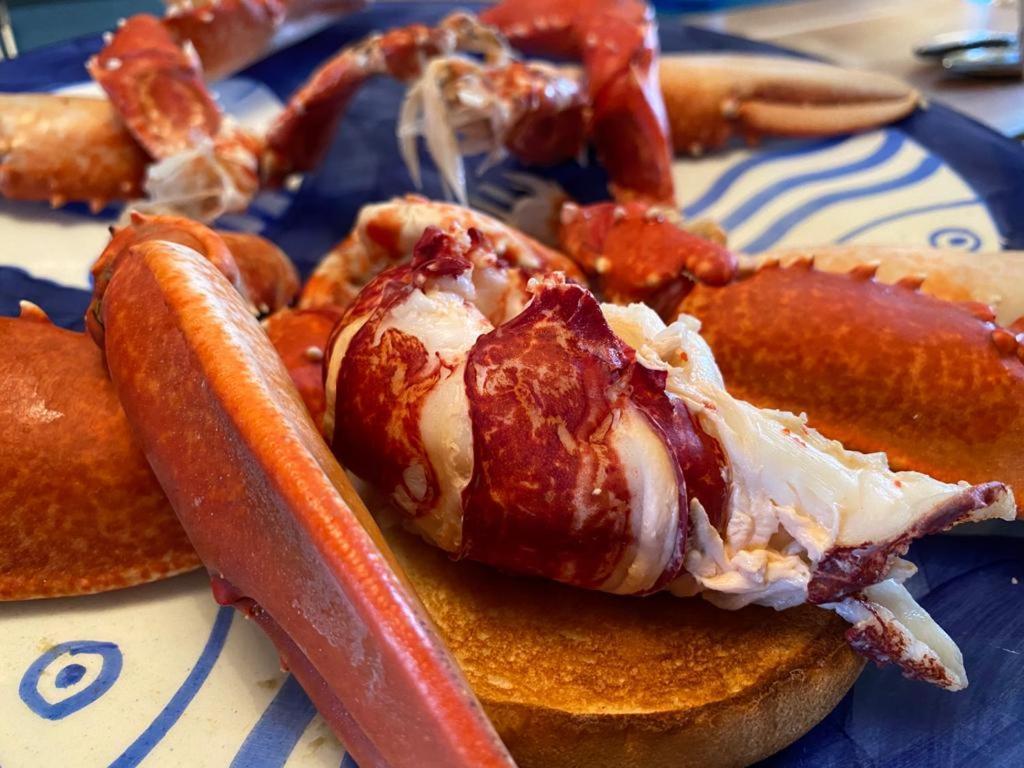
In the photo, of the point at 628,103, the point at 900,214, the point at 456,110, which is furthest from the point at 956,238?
the point at 456,110

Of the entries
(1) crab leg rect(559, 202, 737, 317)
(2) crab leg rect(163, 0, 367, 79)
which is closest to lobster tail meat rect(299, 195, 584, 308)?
(1) crab leg rect(559, 202, 737, 317)

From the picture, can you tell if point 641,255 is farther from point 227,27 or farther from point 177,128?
point 227,27

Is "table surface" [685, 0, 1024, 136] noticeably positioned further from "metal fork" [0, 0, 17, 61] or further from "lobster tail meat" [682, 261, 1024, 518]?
"metal fork" [0, 0, 17, 61]

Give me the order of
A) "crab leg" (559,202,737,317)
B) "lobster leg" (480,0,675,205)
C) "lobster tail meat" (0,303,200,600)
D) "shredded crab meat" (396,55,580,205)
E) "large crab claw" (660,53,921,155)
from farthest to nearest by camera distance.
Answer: "large crab claw" (660,53,921,155) → "lobster leg" (480,0,675,205) → "shredded crab meat" (396,55,580,205) → "crab leg" (559,202,737,317) → "lobster tail meat" (0,303,200,600)

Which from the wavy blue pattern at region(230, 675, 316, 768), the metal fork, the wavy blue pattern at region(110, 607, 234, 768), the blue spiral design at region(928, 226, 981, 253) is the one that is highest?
the metal fork

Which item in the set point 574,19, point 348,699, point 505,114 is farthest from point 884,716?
point 574,19

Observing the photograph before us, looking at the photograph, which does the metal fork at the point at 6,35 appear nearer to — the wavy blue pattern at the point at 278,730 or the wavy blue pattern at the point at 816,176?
the wavy blue pattern at the point at 816,176

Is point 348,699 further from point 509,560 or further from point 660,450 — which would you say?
point 660,450
